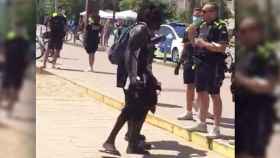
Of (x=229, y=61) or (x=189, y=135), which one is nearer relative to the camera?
(x=229, y=61)

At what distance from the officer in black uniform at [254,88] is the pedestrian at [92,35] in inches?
101

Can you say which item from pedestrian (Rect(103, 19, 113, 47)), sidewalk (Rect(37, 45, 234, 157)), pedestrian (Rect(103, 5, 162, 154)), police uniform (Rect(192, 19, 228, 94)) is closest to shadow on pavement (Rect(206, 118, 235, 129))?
sidewalk (Rect(37, 45, 234, 157))

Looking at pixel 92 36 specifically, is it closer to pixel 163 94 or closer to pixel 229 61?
pixel 229 61

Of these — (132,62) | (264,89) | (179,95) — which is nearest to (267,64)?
(264,89)

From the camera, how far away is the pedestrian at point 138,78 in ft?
14.0

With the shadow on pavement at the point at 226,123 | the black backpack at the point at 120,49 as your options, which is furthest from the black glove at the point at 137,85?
the shadow on pavement at the point at 226,123

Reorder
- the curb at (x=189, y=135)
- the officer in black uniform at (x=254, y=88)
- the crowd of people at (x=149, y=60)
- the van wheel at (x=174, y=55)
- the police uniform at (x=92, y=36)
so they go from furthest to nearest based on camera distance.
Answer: the van wheel at (x=174, y=55), the curb at (x=189, y=135), the police uniform at (x=92, y=36), the crowd of people at (x=149, y=60), the officer in black uniform at (x=254, y=88)

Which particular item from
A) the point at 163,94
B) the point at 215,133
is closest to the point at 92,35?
the point at 215,133

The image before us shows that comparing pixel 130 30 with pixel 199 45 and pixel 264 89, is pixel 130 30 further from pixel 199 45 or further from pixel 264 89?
pixel 264 89

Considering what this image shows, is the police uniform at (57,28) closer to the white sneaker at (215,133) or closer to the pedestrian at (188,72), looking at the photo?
the pedestrian at (188,72)

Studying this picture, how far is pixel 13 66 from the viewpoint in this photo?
1.83 metres

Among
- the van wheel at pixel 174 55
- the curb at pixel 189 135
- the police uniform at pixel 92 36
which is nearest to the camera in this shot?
the police uniform at pixel 92 36

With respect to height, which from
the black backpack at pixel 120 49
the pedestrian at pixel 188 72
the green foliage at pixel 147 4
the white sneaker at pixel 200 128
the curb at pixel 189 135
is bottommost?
the curb at pixel 189 135

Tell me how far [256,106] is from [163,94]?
19.3 feet
